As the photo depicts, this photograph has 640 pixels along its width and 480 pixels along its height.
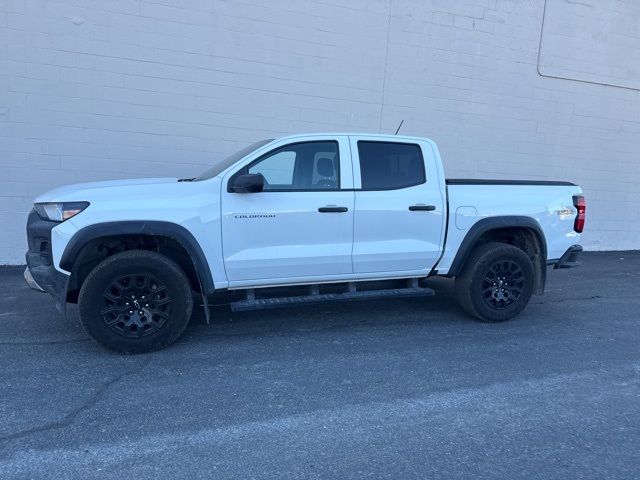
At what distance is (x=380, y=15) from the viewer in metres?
8.98

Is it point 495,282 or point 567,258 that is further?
point 567,258

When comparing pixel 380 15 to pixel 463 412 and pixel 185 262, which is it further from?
pixel 463 412

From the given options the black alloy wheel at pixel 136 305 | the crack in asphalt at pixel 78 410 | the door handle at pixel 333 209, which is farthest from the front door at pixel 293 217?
the crack in asphalt at pixel 78 410

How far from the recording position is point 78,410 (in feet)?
11.4

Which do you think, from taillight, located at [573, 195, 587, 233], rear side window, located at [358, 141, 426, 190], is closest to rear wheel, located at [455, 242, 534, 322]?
taillight, located at [573, 195, 587, 233]

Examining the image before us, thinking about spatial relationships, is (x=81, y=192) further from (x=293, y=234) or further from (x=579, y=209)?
(x=579, y=209)

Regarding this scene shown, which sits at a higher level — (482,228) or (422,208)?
(422,208)

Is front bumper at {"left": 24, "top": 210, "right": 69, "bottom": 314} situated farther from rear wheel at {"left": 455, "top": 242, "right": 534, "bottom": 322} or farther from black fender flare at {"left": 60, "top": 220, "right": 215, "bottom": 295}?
rear wheel at {"left": 455, "top": 242, "right": 534, "bottom": 322}

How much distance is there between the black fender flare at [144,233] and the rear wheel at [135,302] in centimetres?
18

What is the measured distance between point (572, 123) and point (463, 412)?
9.21m

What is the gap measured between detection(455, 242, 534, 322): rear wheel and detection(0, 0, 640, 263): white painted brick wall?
14.5 ft

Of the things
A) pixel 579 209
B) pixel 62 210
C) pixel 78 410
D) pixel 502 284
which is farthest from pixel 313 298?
pixel 579 209

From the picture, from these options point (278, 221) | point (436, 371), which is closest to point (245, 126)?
point (278, 221)

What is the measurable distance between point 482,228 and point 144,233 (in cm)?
347
